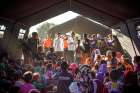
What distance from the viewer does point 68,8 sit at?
21.5 m

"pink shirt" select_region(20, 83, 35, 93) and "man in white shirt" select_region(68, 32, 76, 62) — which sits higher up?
"man in white shirt" select_region(68, 32, 76, 62)

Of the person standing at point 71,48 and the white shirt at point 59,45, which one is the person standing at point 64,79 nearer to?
the person standing at point 71,48

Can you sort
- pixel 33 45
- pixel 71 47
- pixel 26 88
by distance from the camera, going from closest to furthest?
1. pixel 26 88
2. pixel 33 45
3. pixel 71 47

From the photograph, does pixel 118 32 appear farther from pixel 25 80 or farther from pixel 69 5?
pixel 25 80

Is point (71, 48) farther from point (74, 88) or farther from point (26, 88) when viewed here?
point (26, 88)

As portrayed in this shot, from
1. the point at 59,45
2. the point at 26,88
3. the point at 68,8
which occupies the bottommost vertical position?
the point at 26,88

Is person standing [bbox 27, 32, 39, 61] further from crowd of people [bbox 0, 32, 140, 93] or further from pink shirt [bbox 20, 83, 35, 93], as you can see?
pink shirt [bbox 20, 83, 35, 93]

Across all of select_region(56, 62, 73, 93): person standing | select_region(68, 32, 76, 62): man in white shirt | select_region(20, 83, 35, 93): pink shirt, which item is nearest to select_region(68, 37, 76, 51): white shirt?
select_region(68, 32, 76, 62): man in white shirt

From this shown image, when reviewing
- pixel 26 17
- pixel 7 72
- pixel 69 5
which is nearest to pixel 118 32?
pixel 69 5

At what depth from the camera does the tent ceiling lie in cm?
1575

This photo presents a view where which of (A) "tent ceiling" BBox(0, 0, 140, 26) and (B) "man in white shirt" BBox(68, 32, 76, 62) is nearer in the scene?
(A) "tent ceiling" BBox(0, 0, 140, 26)

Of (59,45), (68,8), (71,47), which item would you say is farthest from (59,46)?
(68,8)

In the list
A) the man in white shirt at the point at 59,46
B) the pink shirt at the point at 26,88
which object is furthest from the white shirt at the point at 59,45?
the pink shirt at the point at 26,88

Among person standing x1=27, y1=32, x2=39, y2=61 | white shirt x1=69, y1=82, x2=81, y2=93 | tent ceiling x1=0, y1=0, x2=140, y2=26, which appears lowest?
white shirt x1=69, y1=82, x2=81, y2=93
